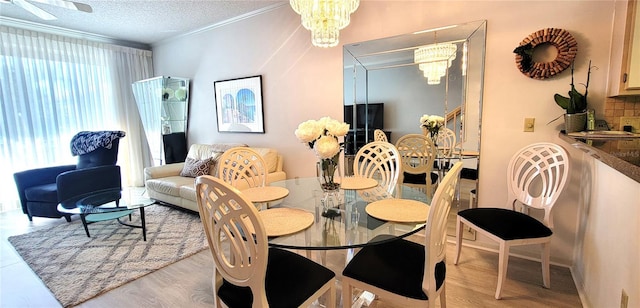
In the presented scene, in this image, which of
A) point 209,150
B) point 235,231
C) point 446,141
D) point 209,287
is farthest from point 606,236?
point 209,150

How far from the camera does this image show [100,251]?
261 cm

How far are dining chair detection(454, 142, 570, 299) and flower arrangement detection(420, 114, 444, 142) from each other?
637 mm

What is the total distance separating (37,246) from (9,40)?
292cm

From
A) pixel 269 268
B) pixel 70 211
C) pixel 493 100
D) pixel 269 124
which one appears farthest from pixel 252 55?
pixel 269 268

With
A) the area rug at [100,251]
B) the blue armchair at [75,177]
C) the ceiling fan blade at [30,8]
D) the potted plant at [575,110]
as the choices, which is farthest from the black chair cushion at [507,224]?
the blue armchair at [75,177]

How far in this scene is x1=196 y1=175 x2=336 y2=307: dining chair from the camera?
1052 mm

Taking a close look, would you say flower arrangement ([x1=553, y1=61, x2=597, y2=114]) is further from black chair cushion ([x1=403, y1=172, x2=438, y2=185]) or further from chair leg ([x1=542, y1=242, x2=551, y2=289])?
black chair cushion ([x1=403, y1=172, x2=438, y2=185])

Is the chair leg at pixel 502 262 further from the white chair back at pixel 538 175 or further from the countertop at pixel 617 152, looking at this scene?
the countertop at pixel 617 152

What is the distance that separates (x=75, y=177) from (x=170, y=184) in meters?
0.94

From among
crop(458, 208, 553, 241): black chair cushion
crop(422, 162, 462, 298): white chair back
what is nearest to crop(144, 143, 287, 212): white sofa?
crop(458, 208, 553, 241): black chair cushion

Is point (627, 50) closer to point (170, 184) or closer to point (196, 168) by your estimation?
point (196, 168)

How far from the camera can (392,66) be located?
2.73m

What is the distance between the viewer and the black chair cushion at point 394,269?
1262 millimetres

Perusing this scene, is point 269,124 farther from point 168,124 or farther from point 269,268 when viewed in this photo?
point 269,268
